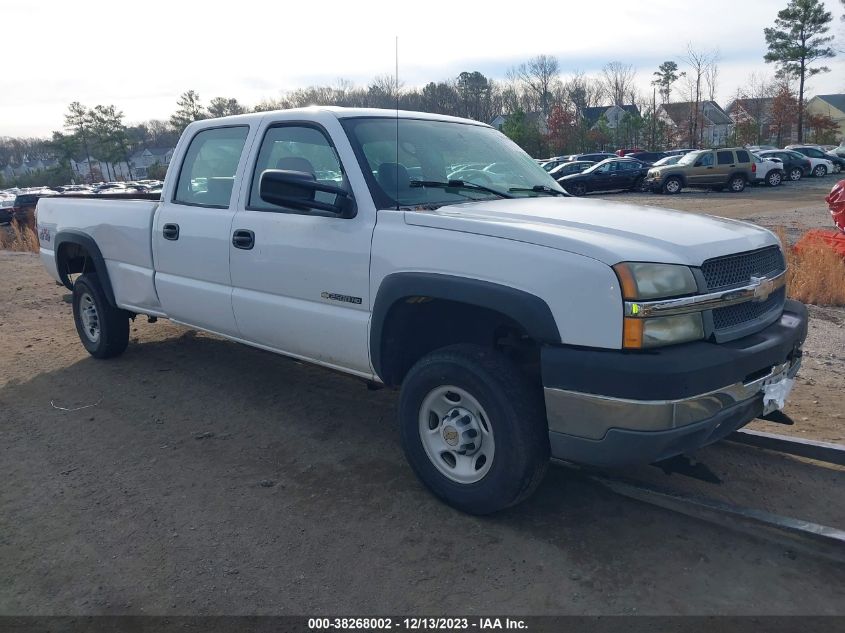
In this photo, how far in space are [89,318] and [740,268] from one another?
568 cm

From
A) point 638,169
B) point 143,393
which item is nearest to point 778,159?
point 638,169

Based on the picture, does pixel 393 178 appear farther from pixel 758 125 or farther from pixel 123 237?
pixel 758 125

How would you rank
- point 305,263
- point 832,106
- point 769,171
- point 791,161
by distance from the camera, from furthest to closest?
point 832,106 < point 791,161 < point 769,171 < point 305,263

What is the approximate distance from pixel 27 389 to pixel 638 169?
88.1ft

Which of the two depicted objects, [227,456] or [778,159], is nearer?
[227,456]

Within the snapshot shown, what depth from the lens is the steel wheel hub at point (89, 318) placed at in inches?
252

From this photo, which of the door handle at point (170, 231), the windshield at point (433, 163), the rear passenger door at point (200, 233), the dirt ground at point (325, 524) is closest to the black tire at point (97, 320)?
the dirt ground at point (325, 524)

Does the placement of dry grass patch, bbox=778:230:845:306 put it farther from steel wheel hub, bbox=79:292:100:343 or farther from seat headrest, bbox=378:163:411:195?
steel wheel hub, bbox=79:292:100:343

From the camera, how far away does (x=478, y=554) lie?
10.4 feet

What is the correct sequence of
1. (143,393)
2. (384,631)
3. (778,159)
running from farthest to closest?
(778,159) < (143,393) < (384,631)

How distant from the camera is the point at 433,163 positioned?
13.6ft

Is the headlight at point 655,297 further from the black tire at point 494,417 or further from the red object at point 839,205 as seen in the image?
the red object at point 839,205

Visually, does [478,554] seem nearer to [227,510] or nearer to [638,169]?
[227,510]

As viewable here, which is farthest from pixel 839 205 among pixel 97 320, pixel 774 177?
pixel 774 177
